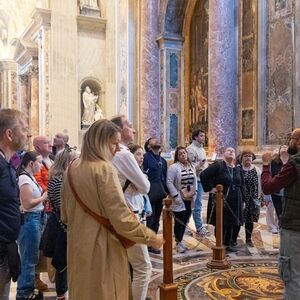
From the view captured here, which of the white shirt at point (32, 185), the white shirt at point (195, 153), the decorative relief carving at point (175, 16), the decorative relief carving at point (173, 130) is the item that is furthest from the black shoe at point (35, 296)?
the decorative relief carving at point (175, 16)

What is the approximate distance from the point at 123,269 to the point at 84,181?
1.97 feet

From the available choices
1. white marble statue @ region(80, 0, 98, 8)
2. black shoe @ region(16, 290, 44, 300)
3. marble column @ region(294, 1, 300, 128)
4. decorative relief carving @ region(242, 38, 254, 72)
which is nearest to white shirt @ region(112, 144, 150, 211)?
black shoe @ region(16, 290, 44, 300)

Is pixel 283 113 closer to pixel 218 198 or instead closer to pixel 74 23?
pixel 218 198

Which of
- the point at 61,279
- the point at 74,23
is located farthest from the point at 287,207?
the point at 74,23

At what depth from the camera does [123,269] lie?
8.91 ft

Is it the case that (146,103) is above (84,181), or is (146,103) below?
above

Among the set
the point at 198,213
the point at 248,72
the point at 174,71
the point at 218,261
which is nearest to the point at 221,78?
the point at 248,72

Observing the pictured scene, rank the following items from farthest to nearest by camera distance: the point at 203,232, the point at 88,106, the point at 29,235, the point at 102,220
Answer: the point at 88,106 → the point at 203,232 → the point at 29,235 → the point at 102,220

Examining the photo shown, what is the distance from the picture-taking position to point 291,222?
10.8 feet

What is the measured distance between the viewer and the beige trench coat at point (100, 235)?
259 cm

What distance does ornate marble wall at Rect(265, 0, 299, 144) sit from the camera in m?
10.4

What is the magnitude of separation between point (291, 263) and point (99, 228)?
157 cm

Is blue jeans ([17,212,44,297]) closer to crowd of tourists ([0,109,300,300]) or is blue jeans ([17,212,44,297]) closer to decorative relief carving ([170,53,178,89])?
crowd of tourists ([0,109,300,300])

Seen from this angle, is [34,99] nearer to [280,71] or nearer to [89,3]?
[89,3]
